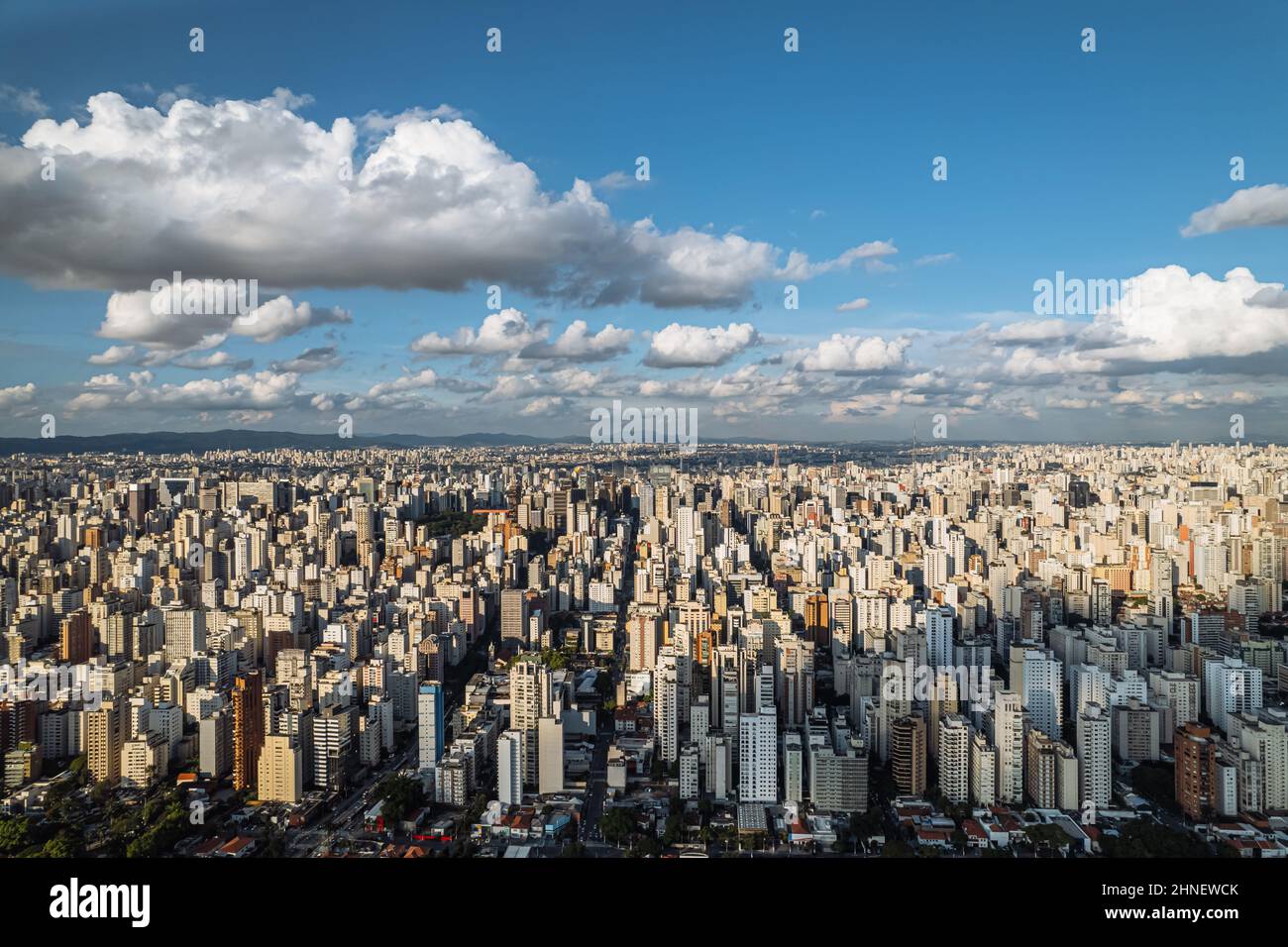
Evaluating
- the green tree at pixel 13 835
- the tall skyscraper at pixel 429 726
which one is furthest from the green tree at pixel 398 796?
the green tree at pixel 13 835

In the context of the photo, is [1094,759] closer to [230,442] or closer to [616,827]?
[616,827]

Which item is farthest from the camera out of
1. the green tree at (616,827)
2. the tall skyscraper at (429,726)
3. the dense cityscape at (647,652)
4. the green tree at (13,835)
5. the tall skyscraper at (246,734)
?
the tall skyscraper at (429,726)

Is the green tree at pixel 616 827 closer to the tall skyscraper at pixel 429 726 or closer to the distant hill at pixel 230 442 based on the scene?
the tall skyscraper at pixel 429 726

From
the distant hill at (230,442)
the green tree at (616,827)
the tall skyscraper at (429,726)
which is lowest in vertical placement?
the green tree at (616,827)

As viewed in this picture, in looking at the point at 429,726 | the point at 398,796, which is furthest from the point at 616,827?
the point at 429,726

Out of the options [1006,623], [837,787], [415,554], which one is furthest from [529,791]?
[415,554]

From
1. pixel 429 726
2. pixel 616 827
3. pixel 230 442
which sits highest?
pixel 230 442
